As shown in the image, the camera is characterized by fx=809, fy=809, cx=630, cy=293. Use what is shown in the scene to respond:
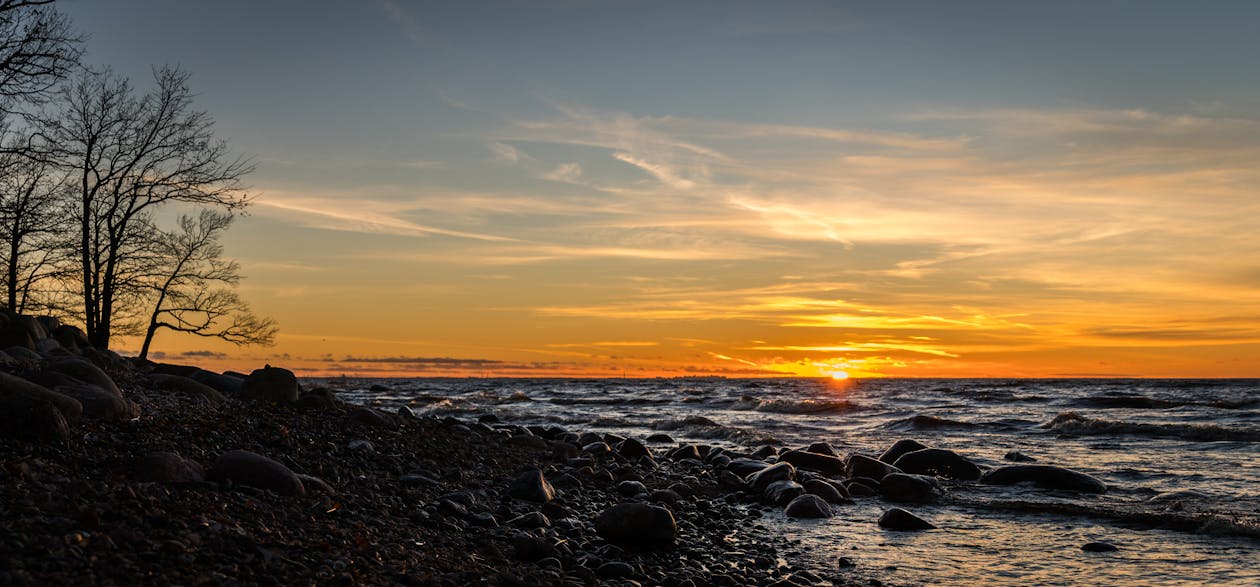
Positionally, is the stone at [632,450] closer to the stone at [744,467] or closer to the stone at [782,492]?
the stone at [744,467]

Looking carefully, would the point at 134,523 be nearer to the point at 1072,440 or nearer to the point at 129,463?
the point at 129,463

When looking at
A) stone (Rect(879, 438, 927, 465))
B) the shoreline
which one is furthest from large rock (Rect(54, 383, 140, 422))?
stone (Rect(879, 438, 927, 465))

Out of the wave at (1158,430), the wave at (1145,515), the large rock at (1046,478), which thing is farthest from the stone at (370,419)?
the wave at (1158,430)

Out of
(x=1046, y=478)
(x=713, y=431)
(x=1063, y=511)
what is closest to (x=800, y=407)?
(x=713, y=431)

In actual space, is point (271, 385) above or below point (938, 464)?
above

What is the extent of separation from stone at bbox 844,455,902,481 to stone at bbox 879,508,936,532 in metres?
3.41

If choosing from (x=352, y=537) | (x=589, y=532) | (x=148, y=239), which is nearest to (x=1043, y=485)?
(x=589, y=532)

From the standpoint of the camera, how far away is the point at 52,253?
2408 centimetres

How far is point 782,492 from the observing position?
37.8 feet

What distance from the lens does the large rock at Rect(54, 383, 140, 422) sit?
8.11 metres

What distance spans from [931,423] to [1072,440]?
15.9 ft

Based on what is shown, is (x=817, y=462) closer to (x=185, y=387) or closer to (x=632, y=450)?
(x=632, y=450)

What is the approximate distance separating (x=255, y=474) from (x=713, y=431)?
Result: 56.5 ft

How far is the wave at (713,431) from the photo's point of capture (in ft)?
66.8
